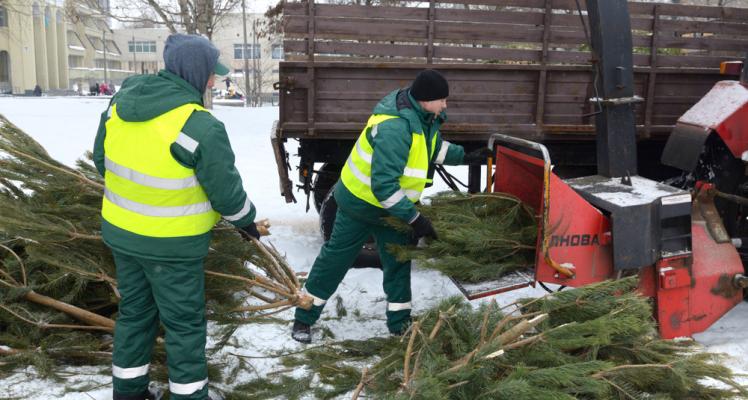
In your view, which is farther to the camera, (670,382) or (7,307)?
(7,307)

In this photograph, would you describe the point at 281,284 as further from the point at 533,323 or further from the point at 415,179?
the point at 533,323

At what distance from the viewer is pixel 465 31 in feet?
16.7

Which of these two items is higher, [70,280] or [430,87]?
[430,87]

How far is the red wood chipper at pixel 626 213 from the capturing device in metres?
3.61

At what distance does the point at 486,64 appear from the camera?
517 cm

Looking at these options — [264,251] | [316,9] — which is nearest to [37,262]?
[264,251]

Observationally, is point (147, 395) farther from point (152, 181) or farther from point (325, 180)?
point (325, 180)

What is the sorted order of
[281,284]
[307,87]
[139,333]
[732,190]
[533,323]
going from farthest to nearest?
[307,87] < [732,190] < [281,284] < [139,333] < [533,323]

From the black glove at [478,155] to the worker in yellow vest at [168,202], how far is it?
6.07ft

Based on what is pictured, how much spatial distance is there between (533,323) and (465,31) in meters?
2.86

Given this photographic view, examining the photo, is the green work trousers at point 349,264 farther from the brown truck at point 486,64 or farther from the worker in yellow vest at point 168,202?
the brown truck at point 486,64

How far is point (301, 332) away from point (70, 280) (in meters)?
1.35

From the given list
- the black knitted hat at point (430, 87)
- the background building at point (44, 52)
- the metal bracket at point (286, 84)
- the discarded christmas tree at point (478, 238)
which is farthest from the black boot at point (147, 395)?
the background building at point (44, 52)

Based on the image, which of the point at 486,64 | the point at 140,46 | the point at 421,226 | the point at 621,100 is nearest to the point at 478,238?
the point at 421,226
